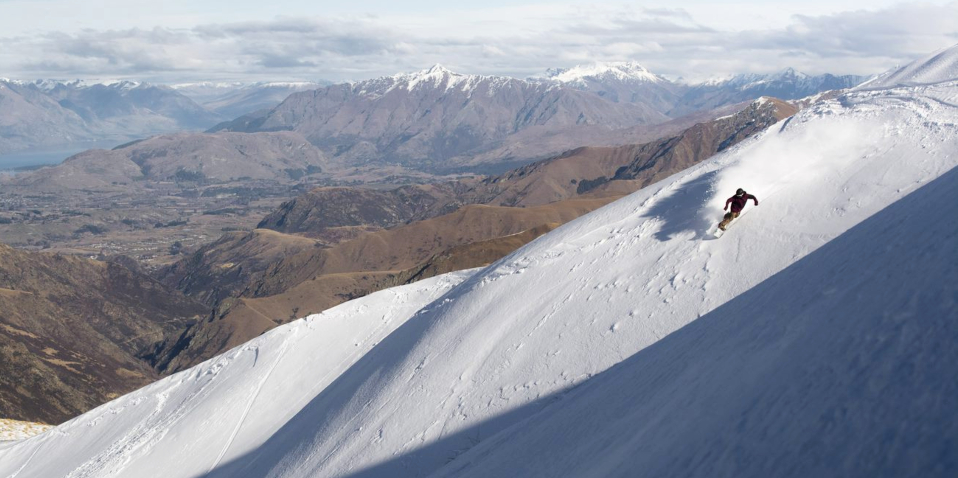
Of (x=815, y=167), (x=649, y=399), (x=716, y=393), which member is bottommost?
(x=649, y=399)

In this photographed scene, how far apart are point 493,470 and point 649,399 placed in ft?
10.8

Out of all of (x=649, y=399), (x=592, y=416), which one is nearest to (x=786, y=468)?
(x=649, y=399)

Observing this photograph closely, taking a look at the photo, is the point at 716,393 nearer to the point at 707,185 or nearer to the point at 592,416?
the point at 592,416

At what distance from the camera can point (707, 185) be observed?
1984cm

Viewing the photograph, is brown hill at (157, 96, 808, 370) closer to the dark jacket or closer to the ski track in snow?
the ski track in snow

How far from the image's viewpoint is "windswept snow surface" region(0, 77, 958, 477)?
22.6ft

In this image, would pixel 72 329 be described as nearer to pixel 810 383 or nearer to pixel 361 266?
pixel 361 266

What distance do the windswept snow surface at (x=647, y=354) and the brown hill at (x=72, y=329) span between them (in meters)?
35.9

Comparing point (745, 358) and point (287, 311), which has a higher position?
point (745, 358)

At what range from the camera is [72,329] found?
97000mm

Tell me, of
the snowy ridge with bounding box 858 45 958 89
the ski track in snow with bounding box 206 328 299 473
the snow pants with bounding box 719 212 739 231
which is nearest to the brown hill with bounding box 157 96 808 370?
the ski track in snow with bounding box 206 328 299 473

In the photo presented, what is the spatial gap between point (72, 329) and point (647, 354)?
104009mm

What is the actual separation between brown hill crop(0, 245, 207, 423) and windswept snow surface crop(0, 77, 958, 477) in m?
35.9

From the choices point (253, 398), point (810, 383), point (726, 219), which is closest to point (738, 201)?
point (726, 219)
